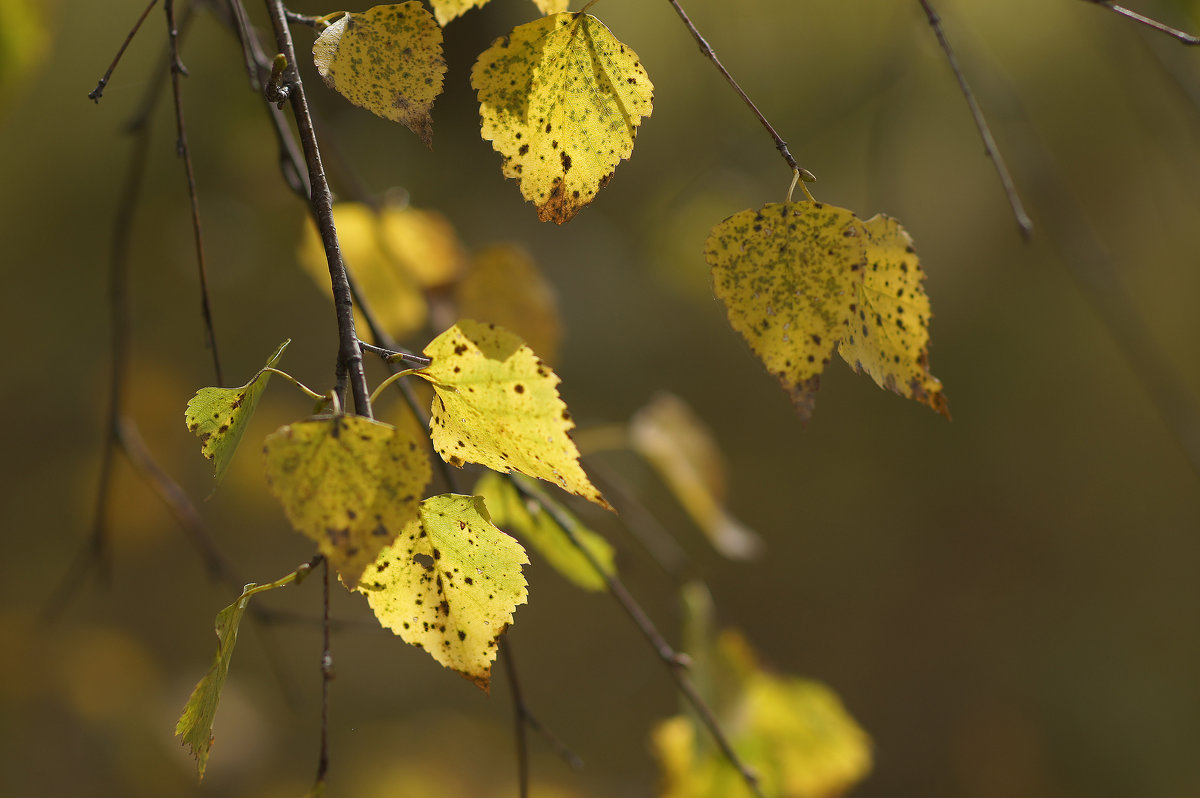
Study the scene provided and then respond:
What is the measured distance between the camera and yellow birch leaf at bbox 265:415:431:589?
0.61ft

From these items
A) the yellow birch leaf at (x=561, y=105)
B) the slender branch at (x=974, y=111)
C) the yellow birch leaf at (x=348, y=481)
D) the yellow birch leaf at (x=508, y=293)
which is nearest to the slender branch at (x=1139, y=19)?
the slender branch at (x=974, y=111)

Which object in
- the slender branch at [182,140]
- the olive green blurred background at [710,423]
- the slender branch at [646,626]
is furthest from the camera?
the olive green blurred background at [710,423]

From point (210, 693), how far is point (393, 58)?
22 centimetres

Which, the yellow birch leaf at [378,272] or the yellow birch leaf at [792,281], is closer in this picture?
the yellow birch leaf at [792,281]

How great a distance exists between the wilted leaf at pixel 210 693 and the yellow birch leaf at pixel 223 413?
0.04 metres

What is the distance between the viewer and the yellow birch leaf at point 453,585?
246 mm

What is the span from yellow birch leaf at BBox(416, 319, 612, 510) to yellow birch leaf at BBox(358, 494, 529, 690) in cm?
2

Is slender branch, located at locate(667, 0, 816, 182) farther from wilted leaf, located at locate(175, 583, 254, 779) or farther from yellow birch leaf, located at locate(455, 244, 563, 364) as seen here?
yellow birch leaf, located at locate(455, 244, 563, 364)

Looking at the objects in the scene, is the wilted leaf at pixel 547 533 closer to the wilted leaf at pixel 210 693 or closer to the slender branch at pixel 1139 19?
the wilted leaf at pixel 210 693

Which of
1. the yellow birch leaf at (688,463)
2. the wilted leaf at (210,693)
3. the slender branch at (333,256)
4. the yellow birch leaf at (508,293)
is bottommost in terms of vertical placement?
the yellow birch leaf at (688,463)

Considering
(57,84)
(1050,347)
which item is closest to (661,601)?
(1050,347)

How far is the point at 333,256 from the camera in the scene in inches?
8.5

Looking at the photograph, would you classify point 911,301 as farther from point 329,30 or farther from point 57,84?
point 57,84

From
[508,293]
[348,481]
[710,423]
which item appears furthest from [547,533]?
[710,423]
